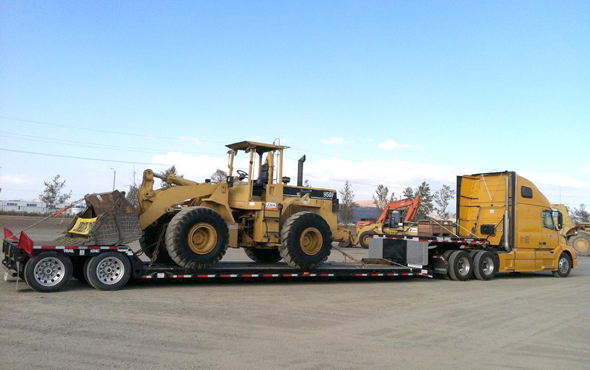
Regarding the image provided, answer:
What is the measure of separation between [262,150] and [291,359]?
836 centimetres

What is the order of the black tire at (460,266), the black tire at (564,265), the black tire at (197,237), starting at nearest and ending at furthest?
the black tire at (197,237) < the black tire at (460,266) < the black tire at (564,265)

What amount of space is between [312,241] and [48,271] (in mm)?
6279

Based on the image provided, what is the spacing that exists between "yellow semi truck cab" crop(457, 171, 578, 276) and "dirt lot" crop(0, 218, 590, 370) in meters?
4.78

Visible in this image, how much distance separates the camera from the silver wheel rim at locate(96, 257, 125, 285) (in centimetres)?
1127

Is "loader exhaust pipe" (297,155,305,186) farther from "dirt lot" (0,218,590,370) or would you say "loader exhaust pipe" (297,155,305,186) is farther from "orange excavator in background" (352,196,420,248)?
"orange excavator in background" (352,196,420,248)

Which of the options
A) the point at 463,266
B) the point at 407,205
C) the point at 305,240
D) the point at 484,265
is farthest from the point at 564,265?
the point at 305,240

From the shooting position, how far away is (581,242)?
114ft

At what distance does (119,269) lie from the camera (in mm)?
11461

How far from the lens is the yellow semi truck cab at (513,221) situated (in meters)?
17.6

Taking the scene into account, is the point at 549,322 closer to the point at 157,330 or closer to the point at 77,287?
the point at 157,330

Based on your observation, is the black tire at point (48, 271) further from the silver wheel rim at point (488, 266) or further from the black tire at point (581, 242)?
the black tire at point (581, 242)

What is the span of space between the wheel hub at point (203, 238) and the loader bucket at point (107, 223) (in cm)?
129

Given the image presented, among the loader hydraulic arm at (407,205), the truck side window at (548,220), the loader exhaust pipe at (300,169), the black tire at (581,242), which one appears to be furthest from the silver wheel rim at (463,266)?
the black tire at (581,242)

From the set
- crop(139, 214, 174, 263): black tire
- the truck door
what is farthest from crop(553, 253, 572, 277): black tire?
crop(139, 214, 174, 263): black tire
